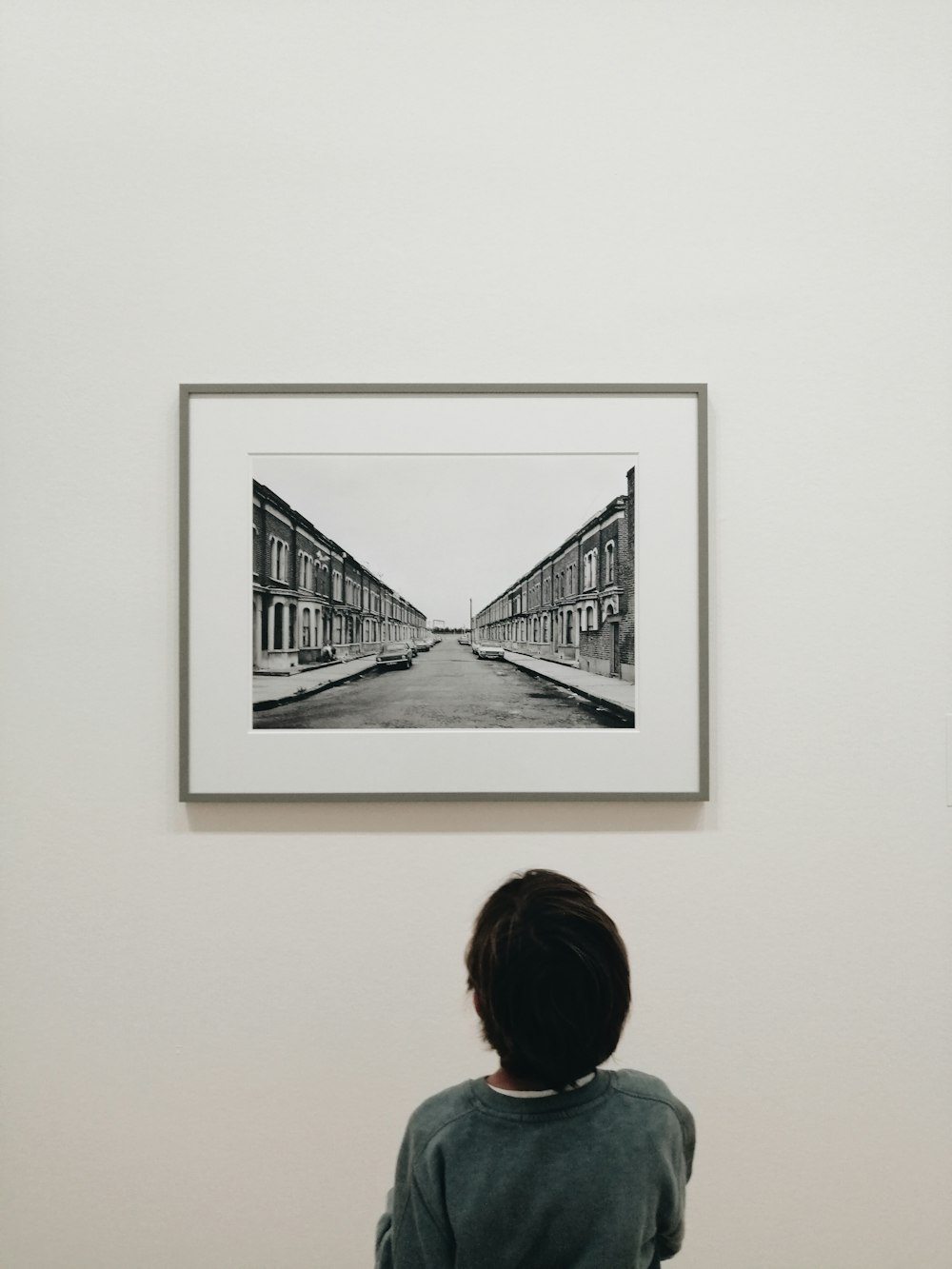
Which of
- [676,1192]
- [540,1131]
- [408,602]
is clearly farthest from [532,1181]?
[408,602]

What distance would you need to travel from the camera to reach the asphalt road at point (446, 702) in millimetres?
1426

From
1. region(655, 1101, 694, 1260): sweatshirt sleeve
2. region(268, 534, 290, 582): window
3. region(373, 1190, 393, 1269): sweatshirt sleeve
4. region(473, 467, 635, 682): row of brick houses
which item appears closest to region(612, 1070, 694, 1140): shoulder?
region(655, 1101, 694, 1260): sweatshirt sleeve

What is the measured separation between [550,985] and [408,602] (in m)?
0.77

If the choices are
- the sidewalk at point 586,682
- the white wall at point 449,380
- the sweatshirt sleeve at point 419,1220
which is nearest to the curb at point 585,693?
the sidewalk at point 586,682

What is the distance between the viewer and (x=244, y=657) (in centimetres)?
142

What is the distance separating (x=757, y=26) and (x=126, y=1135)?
2.03m

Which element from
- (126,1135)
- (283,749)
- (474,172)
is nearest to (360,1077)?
(126,1135)

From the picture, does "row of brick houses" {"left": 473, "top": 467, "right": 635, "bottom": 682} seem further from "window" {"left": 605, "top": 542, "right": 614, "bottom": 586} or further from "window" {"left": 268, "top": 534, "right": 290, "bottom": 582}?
"window" {"left": 268, "top": 534, "right": 290, "bottom": 582}

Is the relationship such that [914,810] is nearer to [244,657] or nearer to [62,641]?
[244,657]

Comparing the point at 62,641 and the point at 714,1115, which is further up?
the point at 62,641

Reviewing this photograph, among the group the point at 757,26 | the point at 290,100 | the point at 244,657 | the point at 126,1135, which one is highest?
the point at 757,26

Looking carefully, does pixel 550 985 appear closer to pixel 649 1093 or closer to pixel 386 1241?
pixel 649 1093

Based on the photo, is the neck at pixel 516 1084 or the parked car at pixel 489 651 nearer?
the neck at pixel 516 1084

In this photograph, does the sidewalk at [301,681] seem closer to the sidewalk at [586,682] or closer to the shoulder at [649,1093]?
the sidewalk at [586,682]
